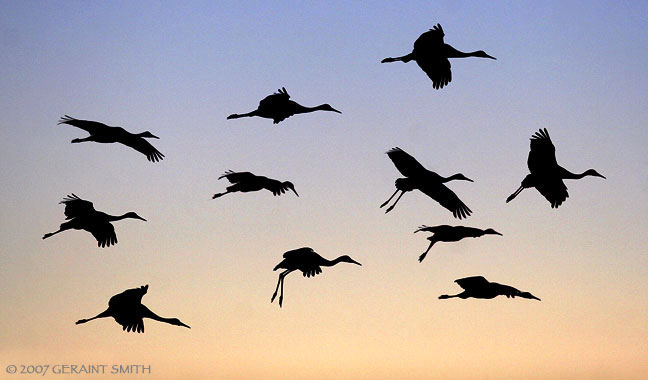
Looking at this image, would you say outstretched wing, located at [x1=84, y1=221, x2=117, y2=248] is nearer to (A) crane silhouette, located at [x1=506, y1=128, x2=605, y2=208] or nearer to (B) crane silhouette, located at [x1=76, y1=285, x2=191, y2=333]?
(B) crane silhouette, located at [x1=76, y1=285, x2=191, y2=333]

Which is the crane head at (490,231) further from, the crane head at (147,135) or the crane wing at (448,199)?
the crane head at (147,135)

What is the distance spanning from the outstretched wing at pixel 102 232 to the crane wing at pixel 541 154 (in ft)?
36.2

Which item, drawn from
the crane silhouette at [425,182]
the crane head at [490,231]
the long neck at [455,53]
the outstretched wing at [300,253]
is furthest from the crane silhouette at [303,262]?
the long neck at [455,53]

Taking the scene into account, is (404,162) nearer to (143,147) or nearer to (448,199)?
(448,199)

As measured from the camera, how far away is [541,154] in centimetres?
2861

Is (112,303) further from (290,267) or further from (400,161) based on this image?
(400,161)

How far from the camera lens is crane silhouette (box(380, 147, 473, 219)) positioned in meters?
28.9

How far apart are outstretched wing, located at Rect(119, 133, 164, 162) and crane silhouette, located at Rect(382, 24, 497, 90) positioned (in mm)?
6930

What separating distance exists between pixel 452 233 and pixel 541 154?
2.89 m

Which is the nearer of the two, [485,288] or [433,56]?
[485,288]

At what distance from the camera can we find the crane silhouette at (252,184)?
2955 centimetres

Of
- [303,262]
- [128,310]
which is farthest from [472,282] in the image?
[128,310]

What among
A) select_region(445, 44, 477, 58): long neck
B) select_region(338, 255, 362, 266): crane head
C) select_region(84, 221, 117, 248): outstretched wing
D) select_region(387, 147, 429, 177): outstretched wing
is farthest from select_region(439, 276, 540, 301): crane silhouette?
select_region(84, 221, 117, 248): outstretched wing

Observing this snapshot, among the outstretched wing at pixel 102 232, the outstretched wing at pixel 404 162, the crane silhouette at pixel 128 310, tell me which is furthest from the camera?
the outstretched wing at pixel 102 232
